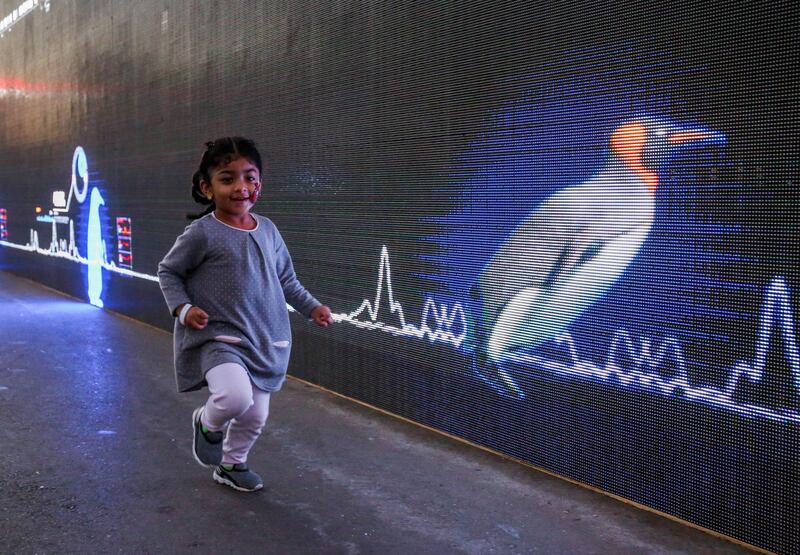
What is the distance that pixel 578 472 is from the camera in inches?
149

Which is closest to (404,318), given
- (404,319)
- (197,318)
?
(404,319)

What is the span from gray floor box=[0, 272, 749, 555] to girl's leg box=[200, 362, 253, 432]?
395 mm

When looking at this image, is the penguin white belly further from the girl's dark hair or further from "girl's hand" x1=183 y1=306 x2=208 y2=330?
"girl's hand" x1=183 y1=306 x2=208 y2=330

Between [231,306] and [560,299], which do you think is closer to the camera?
[231,306]

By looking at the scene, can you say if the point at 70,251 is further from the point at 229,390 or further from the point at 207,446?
the point at 229,390

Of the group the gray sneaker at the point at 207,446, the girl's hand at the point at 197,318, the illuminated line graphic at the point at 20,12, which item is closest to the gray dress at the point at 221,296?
the girl's hand at the point at 197,318

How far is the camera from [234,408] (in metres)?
3.49

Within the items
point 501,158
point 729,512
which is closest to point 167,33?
point 501,158

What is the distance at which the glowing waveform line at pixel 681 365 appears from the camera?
2947 millimetres

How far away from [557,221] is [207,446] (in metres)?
1.85

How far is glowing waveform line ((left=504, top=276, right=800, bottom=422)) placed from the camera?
9.67 feet

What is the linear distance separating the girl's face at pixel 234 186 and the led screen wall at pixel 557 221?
4.05 feet

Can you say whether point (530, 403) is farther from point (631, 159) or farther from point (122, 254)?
point (122, 254)

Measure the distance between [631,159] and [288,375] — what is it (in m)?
3.48
